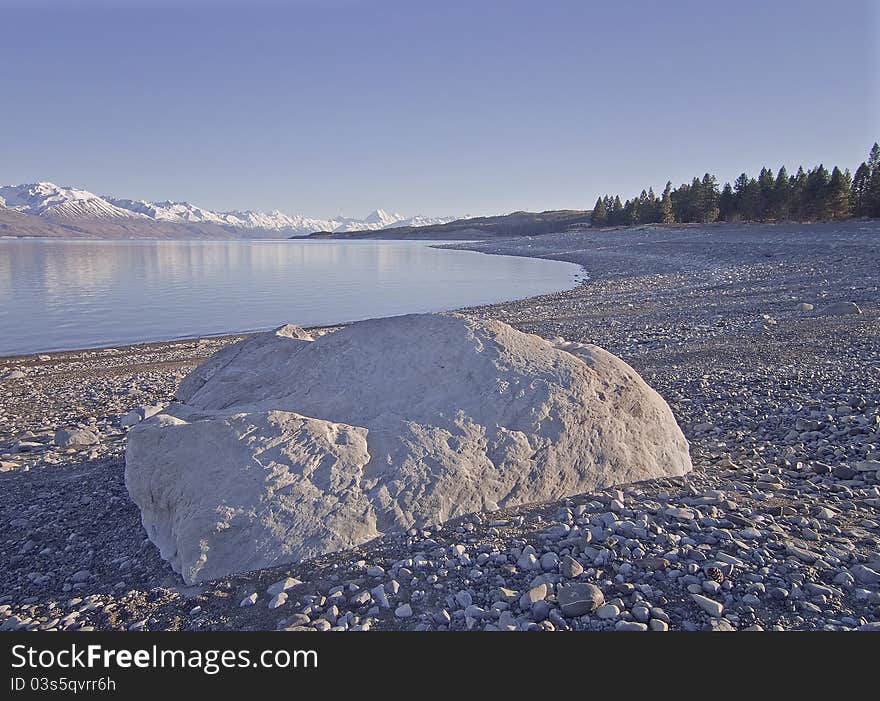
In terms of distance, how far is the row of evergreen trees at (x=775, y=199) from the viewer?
59.1m

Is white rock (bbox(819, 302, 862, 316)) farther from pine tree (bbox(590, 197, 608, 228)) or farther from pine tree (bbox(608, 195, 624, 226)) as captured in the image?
pine tree (bbox(590, 197, 608, 228))

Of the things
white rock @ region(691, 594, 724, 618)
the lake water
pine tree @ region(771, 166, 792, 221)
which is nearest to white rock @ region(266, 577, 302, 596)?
white rock @ region(691, 594, 724, 618)

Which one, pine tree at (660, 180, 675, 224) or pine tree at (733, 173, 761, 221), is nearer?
pine tree at (733, 173, 761, 221)

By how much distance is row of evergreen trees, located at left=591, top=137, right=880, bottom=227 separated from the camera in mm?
59094

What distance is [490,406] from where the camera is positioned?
531 cm

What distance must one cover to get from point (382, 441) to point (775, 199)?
256 ft

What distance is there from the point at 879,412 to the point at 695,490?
3.41m

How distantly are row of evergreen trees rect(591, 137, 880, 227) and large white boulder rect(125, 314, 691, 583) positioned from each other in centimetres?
6654

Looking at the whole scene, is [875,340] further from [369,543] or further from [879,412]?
[369,543]

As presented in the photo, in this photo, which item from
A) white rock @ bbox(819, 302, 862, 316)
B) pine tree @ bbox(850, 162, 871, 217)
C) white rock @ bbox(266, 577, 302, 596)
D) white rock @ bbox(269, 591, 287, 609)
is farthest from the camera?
pine tree @ bbox(850, 162, 871, 217)

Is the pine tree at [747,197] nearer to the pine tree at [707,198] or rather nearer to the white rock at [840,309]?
the pine tree at [707,198]

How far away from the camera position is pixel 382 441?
15.9ft

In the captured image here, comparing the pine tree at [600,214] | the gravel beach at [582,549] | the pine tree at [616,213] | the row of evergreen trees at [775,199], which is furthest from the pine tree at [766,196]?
the gravel beach at [582,549]

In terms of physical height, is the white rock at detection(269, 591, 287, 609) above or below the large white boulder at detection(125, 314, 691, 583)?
below
